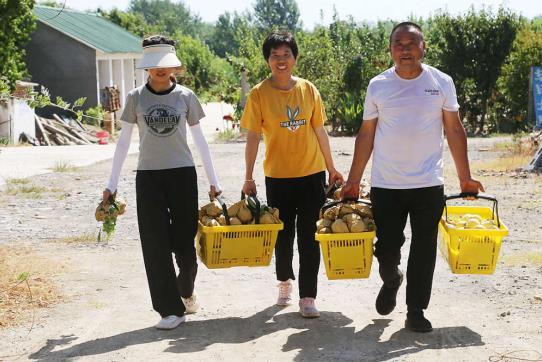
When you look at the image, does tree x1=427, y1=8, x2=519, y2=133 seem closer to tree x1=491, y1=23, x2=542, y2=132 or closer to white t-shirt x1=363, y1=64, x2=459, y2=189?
tree x1=491, y1=23, x2=542, y2=132

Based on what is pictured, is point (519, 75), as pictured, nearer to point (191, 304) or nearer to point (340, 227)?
point (191, 304)

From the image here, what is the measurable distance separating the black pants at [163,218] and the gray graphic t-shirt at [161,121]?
0.07 meters

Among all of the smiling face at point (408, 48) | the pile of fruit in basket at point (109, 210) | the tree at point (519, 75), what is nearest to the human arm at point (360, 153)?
the smiling face at point (408, 48)

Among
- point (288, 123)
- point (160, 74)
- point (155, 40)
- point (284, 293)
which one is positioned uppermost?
point (155, 40)

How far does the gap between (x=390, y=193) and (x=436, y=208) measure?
0.98ft

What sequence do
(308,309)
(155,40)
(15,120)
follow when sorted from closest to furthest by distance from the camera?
(155,40) → (308,309) → (15,120)

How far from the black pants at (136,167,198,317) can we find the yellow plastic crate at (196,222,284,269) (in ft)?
0.73

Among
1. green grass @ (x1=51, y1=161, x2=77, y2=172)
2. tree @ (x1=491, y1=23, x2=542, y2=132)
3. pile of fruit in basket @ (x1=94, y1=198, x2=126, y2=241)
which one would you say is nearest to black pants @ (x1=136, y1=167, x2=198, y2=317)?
pile of fruit in basket @ (x1=94, y1=198, x2=126, y2=241)

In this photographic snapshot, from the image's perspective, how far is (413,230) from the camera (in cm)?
623

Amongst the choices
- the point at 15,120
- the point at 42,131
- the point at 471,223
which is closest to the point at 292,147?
the point at 471,223

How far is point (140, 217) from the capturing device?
6445mm

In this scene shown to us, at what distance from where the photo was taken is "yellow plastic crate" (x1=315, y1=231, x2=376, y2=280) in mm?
6133

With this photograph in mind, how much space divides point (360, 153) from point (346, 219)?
16.9 inches

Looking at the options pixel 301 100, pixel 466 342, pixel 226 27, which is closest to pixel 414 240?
pixel 466 342
